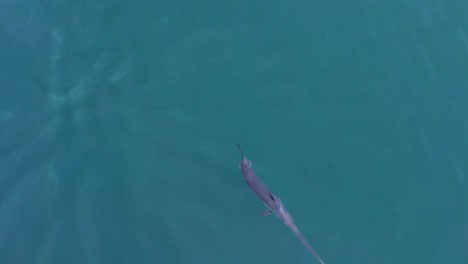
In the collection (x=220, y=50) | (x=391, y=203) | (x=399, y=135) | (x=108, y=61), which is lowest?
(x=391, y=203)

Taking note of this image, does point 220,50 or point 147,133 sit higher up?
point 220,50

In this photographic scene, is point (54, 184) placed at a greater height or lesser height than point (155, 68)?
lesser

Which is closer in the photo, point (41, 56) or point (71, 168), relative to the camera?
point (71, 168)

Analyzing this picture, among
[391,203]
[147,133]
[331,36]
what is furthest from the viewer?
[331,36]

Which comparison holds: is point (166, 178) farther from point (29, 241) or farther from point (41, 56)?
point (41, 56)

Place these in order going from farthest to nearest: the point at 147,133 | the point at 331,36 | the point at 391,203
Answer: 1. the point at 331,36
2. the point at 147,133
3. the point at 391,203

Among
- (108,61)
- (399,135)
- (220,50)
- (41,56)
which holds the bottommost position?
(399,135)

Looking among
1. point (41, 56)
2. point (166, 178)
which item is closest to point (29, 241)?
point (166, 178)

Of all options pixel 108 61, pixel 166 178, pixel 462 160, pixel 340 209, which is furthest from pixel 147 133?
pixel 462 160

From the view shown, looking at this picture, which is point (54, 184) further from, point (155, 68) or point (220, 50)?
point (220, 50)
